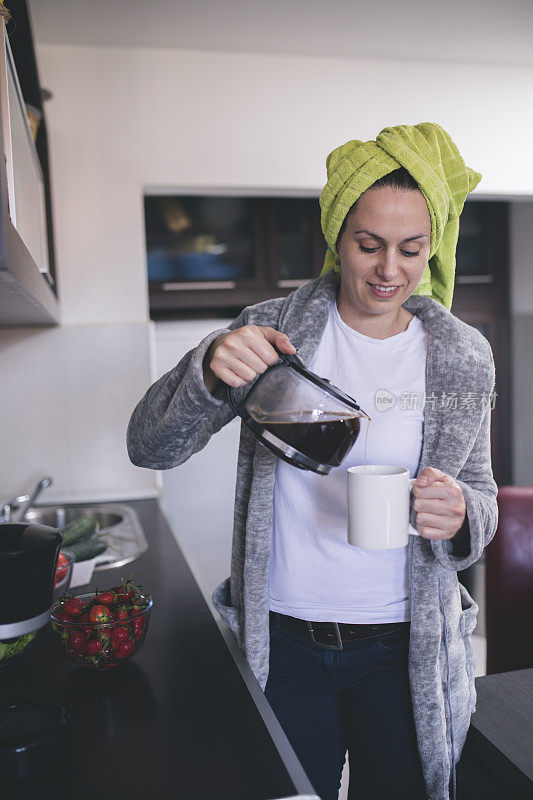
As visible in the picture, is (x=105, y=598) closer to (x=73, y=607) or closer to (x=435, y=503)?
(x=73, y=607)

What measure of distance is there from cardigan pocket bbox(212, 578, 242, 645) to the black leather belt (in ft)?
0.31

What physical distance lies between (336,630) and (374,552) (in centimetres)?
13

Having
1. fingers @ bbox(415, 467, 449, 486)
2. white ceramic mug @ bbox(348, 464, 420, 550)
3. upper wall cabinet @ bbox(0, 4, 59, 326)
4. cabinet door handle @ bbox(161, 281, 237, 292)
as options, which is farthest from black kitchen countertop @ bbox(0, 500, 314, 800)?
cabinet door handle @ bbox(161, 281, 237, 292)

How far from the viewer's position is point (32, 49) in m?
1.38

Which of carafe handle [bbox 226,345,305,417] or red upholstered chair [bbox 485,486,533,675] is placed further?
red upholstered chair [bbox 485,486,533,675]

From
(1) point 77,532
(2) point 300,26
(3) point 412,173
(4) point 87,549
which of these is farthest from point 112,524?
(2) point 300,26

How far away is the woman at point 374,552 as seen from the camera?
0.99 m

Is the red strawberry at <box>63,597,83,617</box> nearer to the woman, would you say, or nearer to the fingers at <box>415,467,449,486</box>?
the woman

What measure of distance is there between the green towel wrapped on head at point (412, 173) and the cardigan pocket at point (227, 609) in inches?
24.3

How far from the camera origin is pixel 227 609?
3.56 ft

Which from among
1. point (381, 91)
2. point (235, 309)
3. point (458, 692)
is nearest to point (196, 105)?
point (381, 91)

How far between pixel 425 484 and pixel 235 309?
7.96 feet

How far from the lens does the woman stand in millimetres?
987

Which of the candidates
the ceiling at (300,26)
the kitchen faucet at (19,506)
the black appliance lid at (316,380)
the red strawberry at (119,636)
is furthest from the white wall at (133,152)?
the black appliance lid at (316,380)
